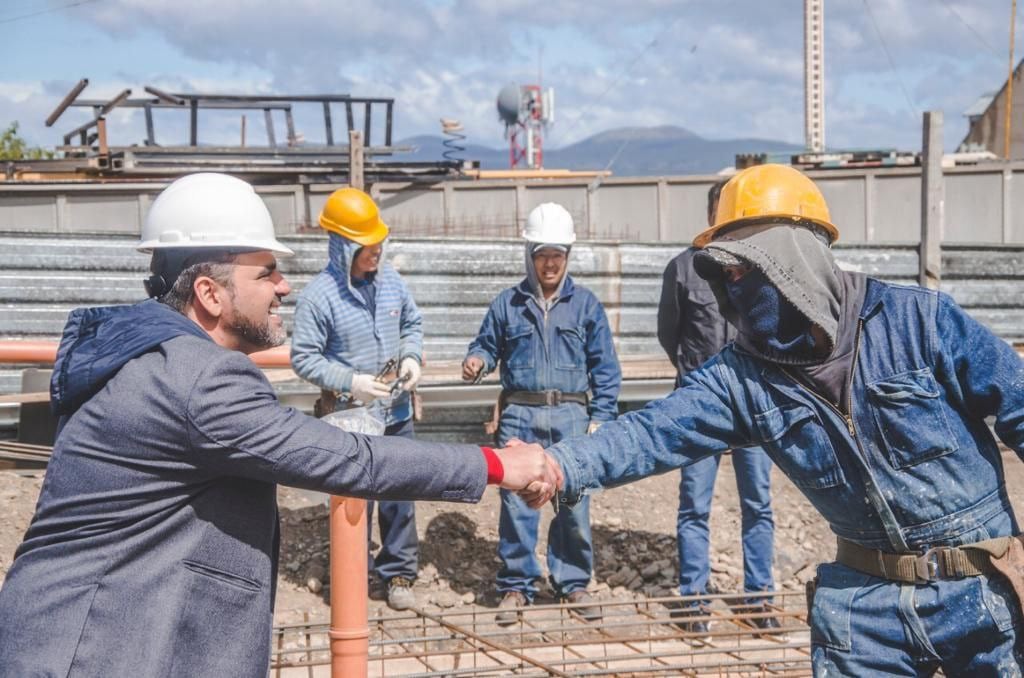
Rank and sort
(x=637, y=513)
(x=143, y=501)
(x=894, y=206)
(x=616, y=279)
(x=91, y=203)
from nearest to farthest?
(x=143, y=501)
(x=637, y=513)
(x=616, y=279)
(x=91, y=203)
(x=894, y=206)

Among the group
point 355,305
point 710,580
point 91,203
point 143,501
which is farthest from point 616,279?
point 91,203

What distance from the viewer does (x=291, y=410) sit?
299cm

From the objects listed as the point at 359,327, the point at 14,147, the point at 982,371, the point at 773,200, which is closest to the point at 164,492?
the point at 773,200

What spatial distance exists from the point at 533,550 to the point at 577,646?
906mm

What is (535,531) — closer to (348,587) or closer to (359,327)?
(359,327)

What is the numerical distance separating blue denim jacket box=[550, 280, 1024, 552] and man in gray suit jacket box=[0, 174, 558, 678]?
45.2 inches

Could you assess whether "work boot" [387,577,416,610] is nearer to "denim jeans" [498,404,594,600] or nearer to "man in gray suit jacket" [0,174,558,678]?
"denim jeans" [498,404,594,600]

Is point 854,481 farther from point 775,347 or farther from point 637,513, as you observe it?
point 637,513

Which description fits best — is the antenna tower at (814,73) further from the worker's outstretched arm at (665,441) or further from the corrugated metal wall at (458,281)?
the worker's outstretched arm at (665,441)

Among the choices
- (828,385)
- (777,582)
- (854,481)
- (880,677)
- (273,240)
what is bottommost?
(777,582)

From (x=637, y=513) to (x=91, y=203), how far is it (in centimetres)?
1277

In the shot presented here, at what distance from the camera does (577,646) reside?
20.6ft

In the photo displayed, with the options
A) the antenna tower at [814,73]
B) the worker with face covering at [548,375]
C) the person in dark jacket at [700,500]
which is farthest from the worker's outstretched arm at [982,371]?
the antenna tower at [814,73]

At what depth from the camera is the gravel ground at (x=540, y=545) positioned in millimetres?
7559
